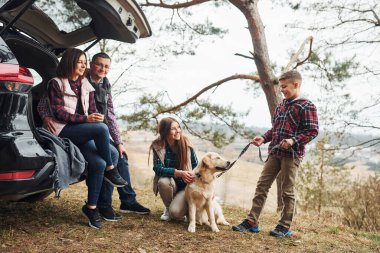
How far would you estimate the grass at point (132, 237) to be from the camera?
352 cm

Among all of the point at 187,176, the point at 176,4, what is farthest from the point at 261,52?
the point at 187,176

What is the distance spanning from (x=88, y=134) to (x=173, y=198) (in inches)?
53.9

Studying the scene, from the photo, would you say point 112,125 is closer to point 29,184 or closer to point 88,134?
point 88,134

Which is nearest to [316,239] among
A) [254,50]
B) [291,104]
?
[291,104]

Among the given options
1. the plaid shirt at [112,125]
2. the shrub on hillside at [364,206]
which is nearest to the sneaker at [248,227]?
the plaid shirt at [112,125]

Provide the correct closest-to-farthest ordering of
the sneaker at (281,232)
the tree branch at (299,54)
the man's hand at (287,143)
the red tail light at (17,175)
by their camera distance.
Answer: the red tail light at (17,175) → the man's hand at (287,143) → the sneaker at (281,232) → the tree branch at (299,54)

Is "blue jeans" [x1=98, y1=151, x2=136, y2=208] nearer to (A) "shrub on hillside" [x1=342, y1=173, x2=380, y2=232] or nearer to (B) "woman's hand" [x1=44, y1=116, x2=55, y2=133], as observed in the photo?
(B) "woman's hand" [x1=44, y1=116, x2=55, y2=133]

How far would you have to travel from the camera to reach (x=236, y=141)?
399 inches

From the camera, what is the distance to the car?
9.53ft

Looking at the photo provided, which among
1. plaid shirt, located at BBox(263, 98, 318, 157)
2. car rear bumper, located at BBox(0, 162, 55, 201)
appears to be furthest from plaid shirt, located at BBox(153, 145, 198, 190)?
car rear bumper, located at BBox(0, 162, 55, 201)

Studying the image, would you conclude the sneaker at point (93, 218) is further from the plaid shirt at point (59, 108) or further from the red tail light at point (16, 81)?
the red tail light at point (16, 81)

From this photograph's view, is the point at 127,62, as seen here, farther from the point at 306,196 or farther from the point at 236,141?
the point at 306,196

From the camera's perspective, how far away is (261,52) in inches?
319

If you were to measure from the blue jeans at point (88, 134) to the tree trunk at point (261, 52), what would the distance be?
4703mm
